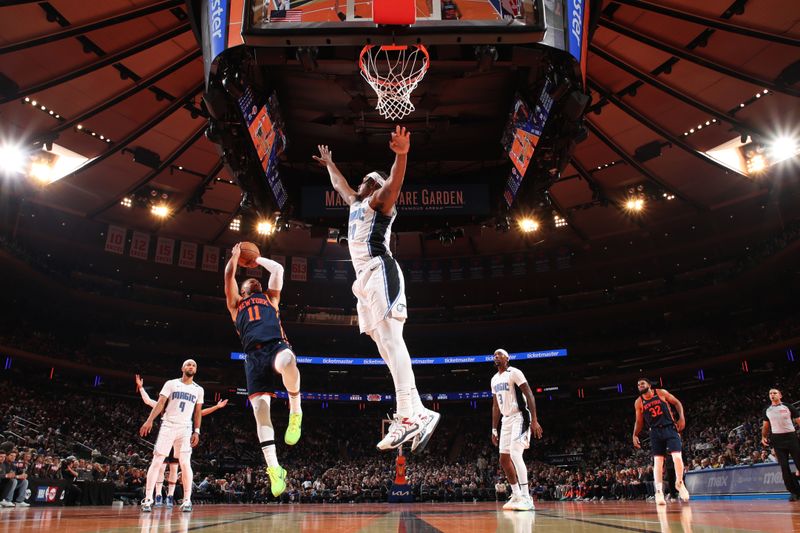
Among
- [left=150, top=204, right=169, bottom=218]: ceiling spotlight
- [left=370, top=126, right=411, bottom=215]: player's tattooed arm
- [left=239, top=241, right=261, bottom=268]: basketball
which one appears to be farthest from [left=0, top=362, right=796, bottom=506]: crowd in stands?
[left=370, top=126, right=411, bottom=215]: player's tattooed arm

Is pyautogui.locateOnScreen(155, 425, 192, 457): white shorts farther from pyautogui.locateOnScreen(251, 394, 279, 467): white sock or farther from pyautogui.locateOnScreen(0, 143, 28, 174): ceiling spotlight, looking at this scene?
pyautogui.locateOnScreen(0, 143, 28, 174): ceiling spotlight

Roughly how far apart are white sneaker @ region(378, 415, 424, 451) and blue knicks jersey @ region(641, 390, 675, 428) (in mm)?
6453

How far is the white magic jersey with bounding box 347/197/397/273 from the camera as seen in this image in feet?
15.4

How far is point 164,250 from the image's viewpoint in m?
27.8

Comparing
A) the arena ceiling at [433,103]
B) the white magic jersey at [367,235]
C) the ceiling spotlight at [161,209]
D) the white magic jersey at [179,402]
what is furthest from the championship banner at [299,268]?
the white magic jersey at [367,235]

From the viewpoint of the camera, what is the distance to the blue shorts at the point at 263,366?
5.40m

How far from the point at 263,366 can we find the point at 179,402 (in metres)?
4.27

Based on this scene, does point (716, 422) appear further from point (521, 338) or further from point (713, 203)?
point (521, 338)

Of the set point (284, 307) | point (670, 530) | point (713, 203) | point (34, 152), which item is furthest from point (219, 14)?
point (284, 307)

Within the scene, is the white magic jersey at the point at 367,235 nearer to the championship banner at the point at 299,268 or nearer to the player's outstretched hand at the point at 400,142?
the player's outstretched hand at the point at 400,142

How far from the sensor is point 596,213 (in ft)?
80.9

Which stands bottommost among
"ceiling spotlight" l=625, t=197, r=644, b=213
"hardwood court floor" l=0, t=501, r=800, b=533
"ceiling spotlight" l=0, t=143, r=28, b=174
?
"hardwood court floor" l=0, t=501, r=800, b=533

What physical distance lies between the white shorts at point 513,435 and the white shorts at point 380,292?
4385 mm

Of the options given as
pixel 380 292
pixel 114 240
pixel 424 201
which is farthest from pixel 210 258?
pixel 380 292
